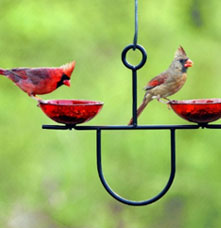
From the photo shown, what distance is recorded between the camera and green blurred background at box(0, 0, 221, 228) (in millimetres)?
4574

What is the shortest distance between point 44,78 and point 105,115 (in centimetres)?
222

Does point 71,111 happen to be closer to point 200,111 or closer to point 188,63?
point 200,111

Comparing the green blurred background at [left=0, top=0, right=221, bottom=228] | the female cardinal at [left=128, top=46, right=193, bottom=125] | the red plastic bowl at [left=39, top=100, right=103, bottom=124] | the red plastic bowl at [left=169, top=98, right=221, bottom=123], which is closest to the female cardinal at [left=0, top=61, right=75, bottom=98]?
the red plastic bowl at [left=39, top=100, right=103, bottom=124]

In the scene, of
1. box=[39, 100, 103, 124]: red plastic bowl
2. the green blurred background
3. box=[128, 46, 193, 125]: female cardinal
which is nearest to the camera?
box=[39, 100, 103, 124]: red plastic bowl

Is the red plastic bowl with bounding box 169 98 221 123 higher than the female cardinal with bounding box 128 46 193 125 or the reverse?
the reverse

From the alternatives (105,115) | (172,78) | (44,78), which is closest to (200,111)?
(172,78)

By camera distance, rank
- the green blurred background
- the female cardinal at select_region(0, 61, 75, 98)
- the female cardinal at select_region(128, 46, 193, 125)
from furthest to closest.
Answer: the green blurred background < the female cardinal at select_region(128, 46, 193, 125) < the female cardinal at select_region(0, 61, 75, 98)

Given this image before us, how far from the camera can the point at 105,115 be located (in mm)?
4594

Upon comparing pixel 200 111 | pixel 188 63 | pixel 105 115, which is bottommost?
pixel 105 115

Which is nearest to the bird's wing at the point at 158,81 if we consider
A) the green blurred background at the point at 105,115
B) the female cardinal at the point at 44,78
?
the female cardinal at the point at 44,78

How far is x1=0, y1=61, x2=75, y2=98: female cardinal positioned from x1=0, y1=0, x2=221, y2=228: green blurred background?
6.68ft

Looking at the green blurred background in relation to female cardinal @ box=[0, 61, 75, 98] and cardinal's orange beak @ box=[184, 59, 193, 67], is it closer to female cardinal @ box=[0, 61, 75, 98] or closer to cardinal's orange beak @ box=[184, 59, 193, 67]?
cardinal's orange beak @ box=[184, 59, 193, 67]

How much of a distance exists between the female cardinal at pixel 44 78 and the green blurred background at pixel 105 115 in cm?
204

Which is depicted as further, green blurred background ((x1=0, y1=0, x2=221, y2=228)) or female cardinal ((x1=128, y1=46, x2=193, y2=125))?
green blurred background ((x1=0, y1=0, x2=221, y2=228))
